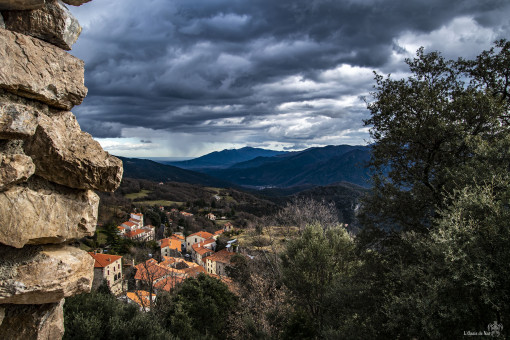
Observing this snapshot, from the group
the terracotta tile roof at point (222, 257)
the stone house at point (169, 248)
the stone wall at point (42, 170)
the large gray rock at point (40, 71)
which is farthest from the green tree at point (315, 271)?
the stone house at point (169, 248)

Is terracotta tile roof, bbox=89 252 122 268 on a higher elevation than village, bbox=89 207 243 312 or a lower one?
higher

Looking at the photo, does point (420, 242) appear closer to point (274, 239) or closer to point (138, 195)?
point (274, 239)

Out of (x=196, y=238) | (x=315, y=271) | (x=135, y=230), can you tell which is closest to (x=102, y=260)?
(x=315, y=271)

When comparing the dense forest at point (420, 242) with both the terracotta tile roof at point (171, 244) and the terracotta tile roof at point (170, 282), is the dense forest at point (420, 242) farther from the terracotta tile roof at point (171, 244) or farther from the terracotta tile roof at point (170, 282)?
the terracotta tile roof at point (171, 244)

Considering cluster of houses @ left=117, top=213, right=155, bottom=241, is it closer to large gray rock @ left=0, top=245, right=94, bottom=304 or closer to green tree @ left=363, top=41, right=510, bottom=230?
green tree @ left=363, top=41, right=510, bottom=230

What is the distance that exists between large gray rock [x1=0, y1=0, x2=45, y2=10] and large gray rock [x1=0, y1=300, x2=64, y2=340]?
4340 mm

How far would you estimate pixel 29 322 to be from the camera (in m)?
4.57

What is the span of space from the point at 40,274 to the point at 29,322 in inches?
42.5

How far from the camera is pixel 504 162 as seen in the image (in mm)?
9641

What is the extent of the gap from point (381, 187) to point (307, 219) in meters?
16.2

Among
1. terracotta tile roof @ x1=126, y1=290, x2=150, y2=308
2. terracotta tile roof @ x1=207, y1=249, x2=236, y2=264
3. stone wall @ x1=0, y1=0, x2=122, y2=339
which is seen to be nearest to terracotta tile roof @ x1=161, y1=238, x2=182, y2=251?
terracotta tile roof @ x1=207, y1=249, x2=236, y2=264

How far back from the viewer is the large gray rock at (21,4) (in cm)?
414

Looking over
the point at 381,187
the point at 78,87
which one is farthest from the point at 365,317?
the point at 78,87

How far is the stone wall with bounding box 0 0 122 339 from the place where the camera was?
3859 millimetres
